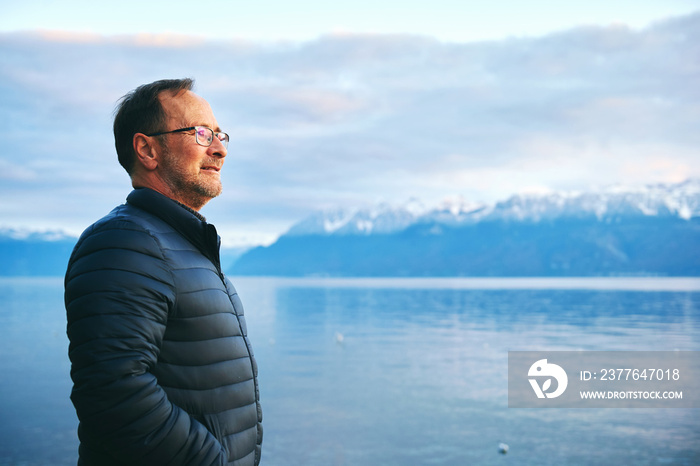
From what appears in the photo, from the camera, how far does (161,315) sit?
2.43 m

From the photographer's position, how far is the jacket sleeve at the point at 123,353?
2279 mm

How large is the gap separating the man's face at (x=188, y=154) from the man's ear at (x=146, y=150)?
1.5 inches

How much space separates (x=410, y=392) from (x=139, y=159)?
959 inches

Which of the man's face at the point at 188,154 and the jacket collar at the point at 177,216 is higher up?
the man's face at the point at 188,154

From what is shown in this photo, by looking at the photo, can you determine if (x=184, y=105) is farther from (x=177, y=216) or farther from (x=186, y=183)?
(x=177, y=216)

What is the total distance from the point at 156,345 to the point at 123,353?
0.56 feet

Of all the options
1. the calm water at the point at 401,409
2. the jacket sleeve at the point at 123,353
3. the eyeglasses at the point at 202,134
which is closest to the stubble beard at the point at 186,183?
the eyeglasses at the point at 202,134

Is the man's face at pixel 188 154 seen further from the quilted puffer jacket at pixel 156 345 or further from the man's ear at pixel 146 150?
the quilted puffer jacket at pixel 156 345

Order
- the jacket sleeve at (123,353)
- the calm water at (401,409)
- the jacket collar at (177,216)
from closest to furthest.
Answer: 1. the jacket sleeve at (123,353)
2. the jacket collar at (177,216)
3. the calm water at (401,409)

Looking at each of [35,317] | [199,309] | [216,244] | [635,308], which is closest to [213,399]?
[199,309]

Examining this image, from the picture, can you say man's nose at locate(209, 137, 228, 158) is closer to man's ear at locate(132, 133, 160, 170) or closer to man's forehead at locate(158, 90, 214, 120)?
man's forehead at locate(158, 90, 214, 120)

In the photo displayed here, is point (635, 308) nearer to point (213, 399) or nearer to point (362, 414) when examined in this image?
point (362, 414)

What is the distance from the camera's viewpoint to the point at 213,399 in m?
2.64

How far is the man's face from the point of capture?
2.89 m
